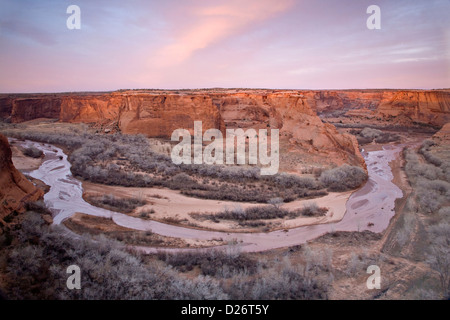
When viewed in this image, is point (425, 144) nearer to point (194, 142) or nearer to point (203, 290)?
point (194, 142)

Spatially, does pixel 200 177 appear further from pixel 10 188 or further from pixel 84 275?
pixel 84 275

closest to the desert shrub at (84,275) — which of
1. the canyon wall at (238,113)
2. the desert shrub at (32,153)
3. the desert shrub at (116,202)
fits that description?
the desert shrub at (116,202)

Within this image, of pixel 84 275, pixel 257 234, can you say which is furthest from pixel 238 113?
pixel 84 275

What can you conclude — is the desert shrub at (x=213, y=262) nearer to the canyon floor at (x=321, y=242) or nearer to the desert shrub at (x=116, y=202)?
the canyon floor at (x=321, y=242)

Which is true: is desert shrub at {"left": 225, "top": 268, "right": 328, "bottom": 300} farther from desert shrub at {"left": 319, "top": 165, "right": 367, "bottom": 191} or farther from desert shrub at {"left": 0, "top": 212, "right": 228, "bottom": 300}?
desert shrub at {"left": 319, "top": 165, "right": 367, "bottom": 191}

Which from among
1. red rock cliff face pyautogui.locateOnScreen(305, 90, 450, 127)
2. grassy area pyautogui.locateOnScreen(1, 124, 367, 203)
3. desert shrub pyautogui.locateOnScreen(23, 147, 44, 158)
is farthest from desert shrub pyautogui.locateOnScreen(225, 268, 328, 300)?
red rock cliff face pyautogui.locateOnScreen(305, 90, 450, 127)
